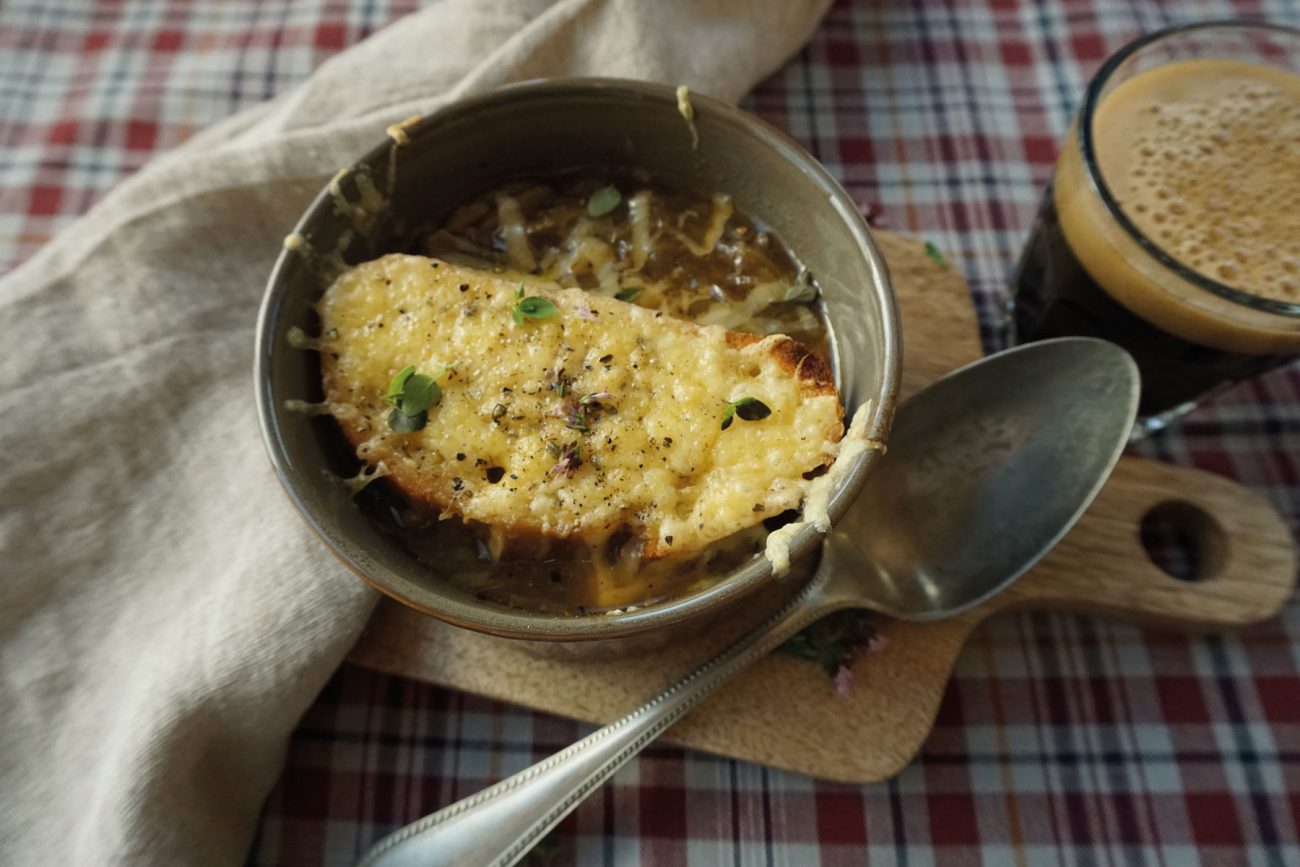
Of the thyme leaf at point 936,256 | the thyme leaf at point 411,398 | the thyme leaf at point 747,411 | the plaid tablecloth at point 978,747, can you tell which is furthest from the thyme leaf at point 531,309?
the thyme leaf at point 936,256

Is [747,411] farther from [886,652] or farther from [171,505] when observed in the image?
[171,505]

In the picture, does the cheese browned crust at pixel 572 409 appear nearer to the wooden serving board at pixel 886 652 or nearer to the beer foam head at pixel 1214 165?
the wooden serving board at pixel 886 652

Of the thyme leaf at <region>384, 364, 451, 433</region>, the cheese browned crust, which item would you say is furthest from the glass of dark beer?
the thyme leaf at <region>384, 364, 451, 433</region>

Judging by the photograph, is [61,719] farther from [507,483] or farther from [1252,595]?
[1252,595]

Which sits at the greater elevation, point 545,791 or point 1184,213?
point 1184,213

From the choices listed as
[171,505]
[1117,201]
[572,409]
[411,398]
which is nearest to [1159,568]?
[1117,201]

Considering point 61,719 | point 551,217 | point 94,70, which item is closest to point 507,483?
point 551,217
